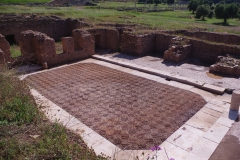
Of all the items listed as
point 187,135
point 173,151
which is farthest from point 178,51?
point 173,151

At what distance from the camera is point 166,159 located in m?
5.74

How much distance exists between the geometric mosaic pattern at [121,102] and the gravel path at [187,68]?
183 centimetres

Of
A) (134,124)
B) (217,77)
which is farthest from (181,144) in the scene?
(217,77)

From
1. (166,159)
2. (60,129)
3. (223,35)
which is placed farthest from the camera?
(223,35)

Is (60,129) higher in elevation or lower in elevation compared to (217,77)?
higher

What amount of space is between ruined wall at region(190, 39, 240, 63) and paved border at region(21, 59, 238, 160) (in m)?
4.76

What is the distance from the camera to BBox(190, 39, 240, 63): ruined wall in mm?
12482

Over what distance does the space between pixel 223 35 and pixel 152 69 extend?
29.0ft

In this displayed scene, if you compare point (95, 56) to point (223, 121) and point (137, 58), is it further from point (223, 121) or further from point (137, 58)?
point (223, 121)

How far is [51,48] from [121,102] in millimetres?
6358

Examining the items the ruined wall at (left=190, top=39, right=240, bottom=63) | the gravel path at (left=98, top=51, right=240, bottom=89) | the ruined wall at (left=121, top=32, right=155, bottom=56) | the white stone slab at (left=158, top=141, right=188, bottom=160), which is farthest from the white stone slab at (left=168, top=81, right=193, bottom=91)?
the ruined wall at (left=121, top=32, right=155, bottom=56)

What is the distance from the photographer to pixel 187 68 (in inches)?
486

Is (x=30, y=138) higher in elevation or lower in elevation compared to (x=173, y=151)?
higher

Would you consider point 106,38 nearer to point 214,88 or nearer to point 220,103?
point 214,88
